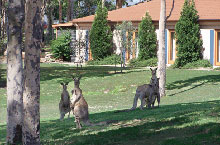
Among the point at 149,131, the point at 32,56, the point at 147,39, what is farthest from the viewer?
the point at 147,39

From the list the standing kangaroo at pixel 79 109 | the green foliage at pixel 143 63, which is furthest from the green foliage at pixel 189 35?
the standing kangaroo at pixel 79 109

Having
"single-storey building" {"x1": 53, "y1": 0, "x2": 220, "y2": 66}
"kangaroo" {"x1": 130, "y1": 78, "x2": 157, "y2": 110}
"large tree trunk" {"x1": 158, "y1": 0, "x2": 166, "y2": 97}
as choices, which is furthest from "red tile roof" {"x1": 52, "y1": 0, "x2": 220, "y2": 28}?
"kangaroo" {"x1": 130, "y1": 78, "x2": 157, "y2": 110}

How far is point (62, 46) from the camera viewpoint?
152 feet

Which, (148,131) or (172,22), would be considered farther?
(172,22)

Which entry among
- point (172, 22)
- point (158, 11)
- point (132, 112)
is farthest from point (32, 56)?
point (158, 11)

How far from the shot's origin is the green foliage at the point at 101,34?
4159cm

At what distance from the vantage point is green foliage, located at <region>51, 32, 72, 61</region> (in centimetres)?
4591

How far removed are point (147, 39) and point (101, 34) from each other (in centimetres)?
464

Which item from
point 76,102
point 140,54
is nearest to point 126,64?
point 140,54

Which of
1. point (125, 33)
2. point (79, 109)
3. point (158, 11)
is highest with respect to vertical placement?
point (158, 11)

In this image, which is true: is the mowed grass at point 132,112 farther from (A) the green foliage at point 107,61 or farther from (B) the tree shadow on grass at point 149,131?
(A) the green foliage at point 107,61

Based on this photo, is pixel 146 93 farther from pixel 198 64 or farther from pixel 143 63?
pixel 143 63

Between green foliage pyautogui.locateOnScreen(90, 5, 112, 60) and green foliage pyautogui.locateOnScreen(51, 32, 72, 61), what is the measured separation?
173 inches

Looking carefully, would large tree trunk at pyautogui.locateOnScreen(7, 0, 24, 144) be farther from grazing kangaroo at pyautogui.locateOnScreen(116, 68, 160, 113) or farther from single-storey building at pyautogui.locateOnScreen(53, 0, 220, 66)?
single-storey building at pyautogui.locateOnScreen(53, 0, 220, 66)
